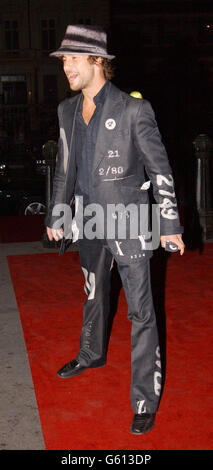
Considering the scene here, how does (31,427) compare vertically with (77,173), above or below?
below

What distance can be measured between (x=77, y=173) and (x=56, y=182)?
16 centimetres

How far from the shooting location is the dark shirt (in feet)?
9.99

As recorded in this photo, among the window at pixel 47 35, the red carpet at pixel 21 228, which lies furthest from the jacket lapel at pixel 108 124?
the window at pixel 47 35

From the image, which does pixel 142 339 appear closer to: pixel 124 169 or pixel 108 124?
pixel 124 169

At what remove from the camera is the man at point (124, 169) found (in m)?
2.89

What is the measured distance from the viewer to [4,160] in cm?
1256

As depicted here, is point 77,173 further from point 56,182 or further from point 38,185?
point 38,185

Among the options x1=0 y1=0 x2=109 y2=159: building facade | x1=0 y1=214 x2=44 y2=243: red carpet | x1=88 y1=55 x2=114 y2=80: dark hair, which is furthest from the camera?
x1=0 y1=0 x2=109 y2=159: building facade

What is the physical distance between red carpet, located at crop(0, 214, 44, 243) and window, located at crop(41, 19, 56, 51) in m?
30.9

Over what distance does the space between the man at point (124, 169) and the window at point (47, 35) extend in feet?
124

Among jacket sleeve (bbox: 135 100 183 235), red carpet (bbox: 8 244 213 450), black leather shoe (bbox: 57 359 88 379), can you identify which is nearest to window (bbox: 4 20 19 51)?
red carpet (bbox: 8 244 213 450)

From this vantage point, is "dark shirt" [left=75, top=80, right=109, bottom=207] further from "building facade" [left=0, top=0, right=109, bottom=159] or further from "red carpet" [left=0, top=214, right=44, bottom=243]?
"building facade" [left=0, top=0, right=109, bottom=159]

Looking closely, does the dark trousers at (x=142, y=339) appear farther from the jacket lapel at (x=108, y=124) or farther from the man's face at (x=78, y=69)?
the man's face at (x=78, y=69)
